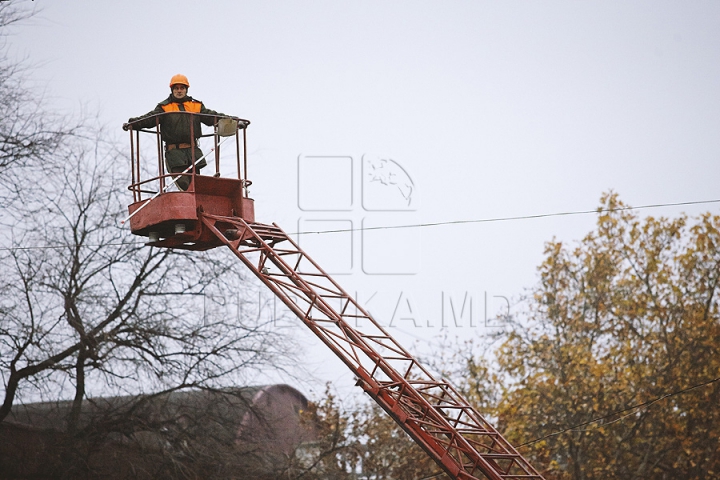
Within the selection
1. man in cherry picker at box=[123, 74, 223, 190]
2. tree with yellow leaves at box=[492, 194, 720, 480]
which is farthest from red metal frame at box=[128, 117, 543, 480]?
tree with yellow leaves at box=[492, 194, 720, 480]

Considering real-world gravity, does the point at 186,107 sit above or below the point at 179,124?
above

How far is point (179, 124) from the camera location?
11.6 m

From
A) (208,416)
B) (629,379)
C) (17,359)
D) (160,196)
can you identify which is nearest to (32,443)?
(17,359)

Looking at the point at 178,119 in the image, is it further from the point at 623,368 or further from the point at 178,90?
the point at 623,368

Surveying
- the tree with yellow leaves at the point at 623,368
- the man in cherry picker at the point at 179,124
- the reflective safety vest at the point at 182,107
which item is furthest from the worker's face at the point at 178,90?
the tree with yellow leaves at the point at 623,368

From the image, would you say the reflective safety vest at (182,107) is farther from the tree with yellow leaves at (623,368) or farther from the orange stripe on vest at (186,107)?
the tree with yellow leaves at (623,368)

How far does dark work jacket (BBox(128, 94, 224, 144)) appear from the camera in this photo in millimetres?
11469

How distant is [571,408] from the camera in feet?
79.0

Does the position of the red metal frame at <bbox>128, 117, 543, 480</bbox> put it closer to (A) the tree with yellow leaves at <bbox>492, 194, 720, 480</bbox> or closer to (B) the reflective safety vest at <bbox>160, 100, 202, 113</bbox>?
(B) the reflective safety vest at <bbox>160, 100, 202, 113</bbox>

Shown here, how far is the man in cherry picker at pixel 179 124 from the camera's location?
1148 cm

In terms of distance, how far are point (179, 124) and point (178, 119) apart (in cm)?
7

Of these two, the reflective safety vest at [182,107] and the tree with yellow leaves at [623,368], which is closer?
the reflective safety vest at [182,107]

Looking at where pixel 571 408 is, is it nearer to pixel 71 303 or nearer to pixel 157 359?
pixel 157 359

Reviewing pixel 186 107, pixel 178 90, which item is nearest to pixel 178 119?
pixel 186 107
